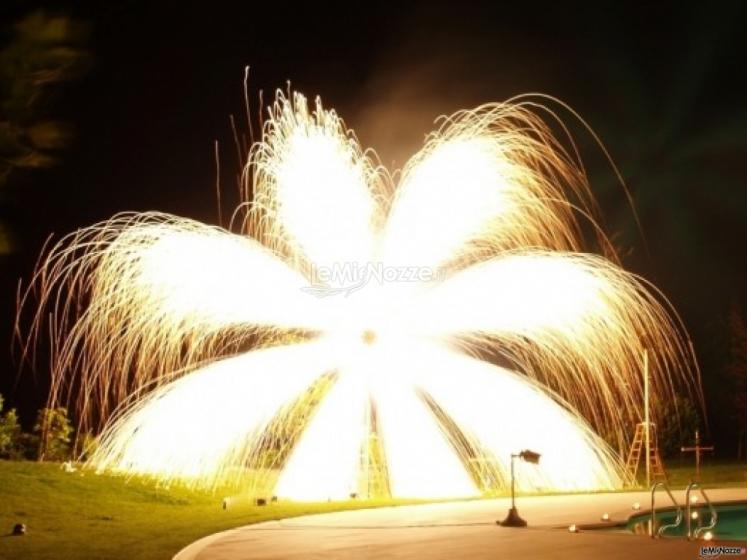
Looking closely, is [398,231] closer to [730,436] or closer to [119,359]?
[119,359]

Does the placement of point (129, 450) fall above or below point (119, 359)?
below

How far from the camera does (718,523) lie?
16.2 m

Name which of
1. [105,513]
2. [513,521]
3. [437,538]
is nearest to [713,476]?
[513,521]

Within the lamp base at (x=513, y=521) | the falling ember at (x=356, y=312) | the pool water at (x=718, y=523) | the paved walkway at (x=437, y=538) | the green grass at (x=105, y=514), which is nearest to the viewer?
the paved walkway at (x=437, y=538)

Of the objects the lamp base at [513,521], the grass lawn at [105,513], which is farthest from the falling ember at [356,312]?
the lamp base at [513,521]

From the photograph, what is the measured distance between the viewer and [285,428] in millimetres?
20266

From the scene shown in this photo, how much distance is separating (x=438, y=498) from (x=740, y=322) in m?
22.4

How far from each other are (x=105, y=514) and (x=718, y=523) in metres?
10.0

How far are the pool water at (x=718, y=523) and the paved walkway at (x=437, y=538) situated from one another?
28 cm

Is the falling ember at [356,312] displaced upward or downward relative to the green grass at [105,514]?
upward

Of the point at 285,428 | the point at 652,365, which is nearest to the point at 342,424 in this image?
the point at 285,428

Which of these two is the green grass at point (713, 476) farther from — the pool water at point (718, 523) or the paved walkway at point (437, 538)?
the paved walkway at point (437, 538)

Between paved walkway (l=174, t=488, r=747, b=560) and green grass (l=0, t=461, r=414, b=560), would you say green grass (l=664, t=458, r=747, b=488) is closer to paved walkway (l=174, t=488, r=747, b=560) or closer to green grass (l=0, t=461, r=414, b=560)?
paved walkway (l=174, t=488, r=747, b=560)

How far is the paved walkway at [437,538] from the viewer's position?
11023mm
